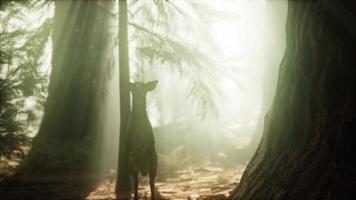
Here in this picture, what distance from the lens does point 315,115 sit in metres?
3.85

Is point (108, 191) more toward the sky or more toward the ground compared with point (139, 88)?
more toward the ground

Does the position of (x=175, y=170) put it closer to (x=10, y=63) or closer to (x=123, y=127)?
(x=123, y=127)

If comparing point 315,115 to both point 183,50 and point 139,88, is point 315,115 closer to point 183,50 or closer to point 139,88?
point 139,88

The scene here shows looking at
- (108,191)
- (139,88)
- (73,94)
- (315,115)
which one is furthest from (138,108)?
(73,94)

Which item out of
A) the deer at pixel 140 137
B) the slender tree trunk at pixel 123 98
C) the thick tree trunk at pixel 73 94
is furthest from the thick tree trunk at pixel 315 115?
the thick tree trunk at pixel 73 94

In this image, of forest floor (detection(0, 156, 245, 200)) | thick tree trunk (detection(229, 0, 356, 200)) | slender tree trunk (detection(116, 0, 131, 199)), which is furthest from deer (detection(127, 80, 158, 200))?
slender tree trunk (detection(116, 0, 131, 199))

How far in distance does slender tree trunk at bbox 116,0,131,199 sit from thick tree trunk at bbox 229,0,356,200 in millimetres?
4133

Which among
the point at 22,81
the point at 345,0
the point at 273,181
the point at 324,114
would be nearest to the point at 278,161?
the point at 273,181

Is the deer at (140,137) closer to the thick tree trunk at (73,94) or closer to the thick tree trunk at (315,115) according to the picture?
the thick tree trunk at (315,115)

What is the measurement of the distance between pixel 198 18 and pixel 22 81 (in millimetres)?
4933

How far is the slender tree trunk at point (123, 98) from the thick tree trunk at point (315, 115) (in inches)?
163

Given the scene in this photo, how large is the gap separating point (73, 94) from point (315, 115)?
9844 mm

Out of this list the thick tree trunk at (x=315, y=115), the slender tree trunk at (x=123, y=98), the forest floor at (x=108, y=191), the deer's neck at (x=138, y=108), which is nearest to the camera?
the thick tree trunk at (x=315, y=115)

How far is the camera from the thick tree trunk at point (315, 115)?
362 cm
